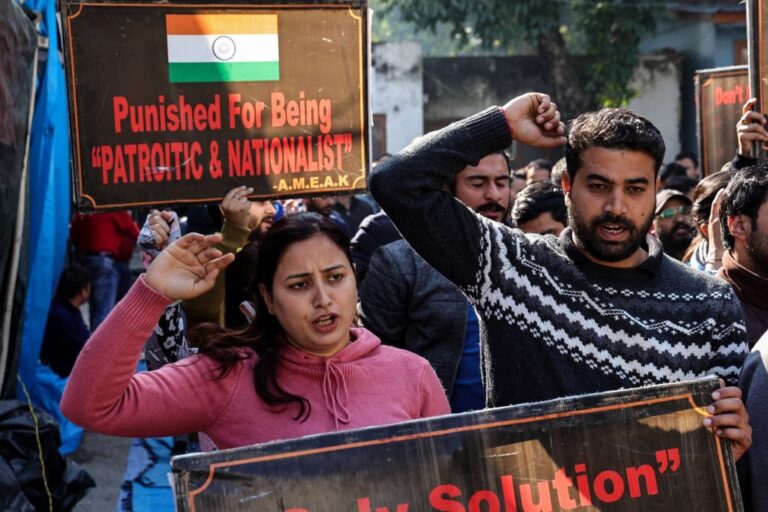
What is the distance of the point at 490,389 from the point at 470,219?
18.3 inches

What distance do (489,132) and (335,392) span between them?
2.60 ft

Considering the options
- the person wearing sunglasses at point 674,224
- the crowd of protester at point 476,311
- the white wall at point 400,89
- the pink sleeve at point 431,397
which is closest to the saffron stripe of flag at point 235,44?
the crowd of protester at point 476,311

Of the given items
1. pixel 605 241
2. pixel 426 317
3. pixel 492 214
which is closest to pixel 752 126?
pixel 492 214

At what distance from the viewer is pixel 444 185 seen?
9.66 feet

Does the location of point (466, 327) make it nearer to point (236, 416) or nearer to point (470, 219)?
point (470, 219)

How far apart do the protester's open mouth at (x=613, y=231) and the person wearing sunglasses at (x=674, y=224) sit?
3.77 m

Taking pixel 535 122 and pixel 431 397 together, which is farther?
pixel 535 122

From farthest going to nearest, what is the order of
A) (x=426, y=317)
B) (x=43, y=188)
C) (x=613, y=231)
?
(x=43, y=188) → (x=426, y=317) → (x=613, y=231)

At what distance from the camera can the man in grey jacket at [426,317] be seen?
406cm

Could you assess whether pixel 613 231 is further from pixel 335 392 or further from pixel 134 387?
pixel 134 387

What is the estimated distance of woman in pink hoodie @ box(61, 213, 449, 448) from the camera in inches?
97.2

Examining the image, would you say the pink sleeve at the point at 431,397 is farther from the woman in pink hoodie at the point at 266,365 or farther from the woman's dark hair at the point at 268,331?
the woman's dark hair at the point at 268,331

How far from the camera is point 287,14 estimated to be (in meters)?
3.51

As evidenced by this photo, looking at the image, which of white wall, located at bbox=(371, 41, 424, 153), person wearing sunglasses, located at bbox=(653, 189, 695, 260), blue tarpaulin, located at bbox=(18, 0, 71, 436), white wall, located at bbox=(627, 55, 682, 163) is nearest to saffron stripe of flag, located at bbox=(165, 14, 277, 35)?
blue tarpaulin, located at bbox=(18, 0, 71, 436)
